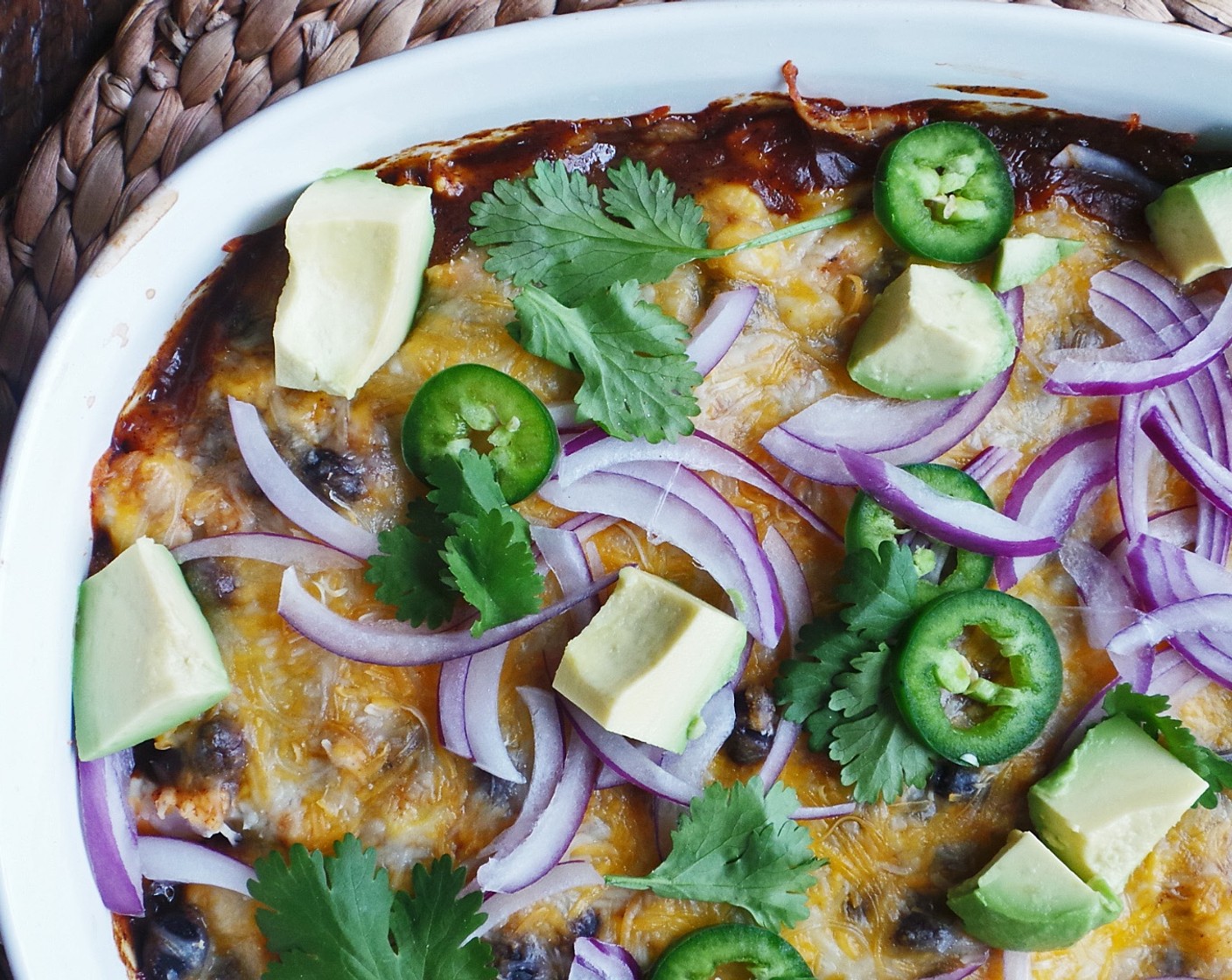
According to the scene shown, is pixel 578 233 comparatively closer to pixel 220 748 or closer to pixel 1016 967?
pixel 220 748

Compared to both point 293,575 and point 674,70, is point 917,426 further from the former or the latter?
point 293,575

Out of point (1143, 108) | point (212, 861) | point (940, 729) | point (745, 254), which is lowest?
point (212, 861)

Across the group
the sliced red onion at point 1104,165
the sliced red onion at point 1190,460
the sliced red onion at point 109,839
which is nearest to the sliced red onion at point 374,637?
the sliced red onion at point 109,839

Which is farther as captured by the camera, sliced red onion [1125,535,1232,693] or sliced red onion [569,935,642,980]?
sliced red onion [1125,535,1232,693]

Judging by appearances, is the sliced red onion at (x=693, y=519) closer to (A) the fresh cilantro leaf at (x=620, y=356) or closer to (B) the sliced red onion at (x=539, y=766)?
(A) the fresh cilantro leaf at (x=620, y=356)

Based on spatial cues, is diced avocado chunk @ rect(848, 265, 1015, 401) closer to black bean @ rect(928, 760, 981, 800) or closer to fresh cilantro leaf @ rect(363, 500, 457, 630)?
black bean @ rect(928, 760, 981, 800)

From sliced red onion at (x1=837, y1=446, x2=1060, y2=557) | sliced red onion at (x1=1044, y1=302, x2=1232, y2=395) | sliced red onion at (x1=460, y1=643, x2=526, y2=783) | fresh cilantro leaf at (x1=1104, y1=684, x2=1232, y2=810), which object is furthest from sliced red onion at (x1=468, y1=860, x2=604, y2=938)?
sliced red onion at (x1=1044, y1=302, x2=1232, y2=395)

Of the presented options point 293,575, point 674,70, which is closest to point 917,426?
point 674,70
